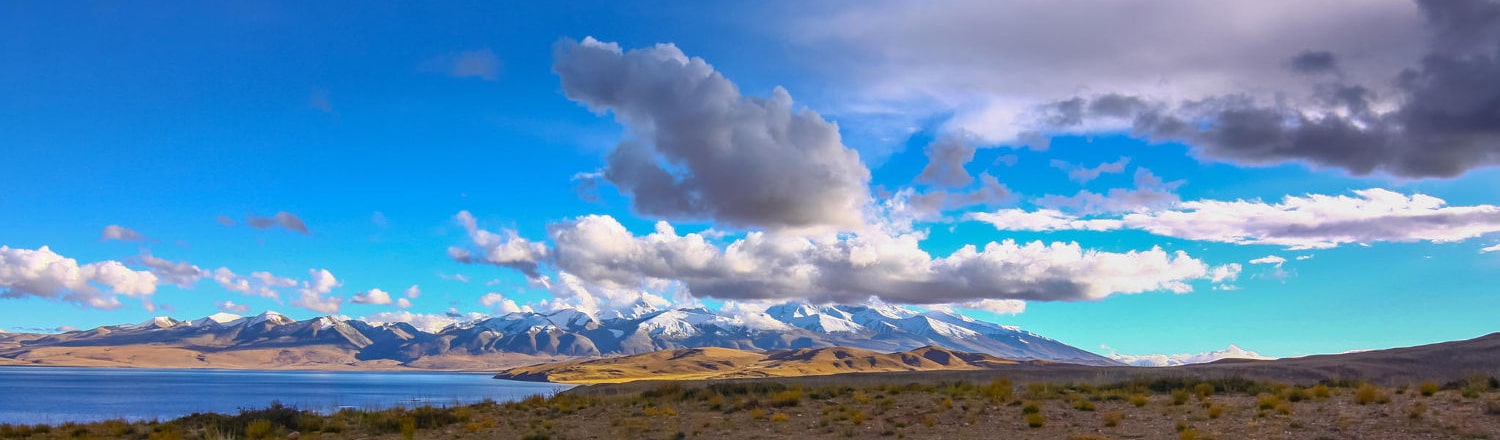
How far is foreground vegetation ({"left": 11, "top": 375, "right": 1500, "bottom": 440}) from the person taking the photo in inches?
872

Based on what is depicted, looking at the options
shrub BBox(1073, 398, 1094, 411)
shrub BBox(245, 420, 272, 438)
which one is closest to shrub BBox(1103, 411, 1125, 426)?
shrub BBox(1073, 398, 1094, 411)

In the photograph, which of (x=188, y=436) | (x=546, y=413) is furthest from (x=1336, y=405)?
(x=188, y=436)

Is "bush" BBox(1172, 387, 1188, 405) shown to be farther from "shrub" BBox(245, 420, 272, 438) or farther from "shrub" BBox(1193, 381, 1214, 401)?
"shrub" BBox(245, 420, 272, 438)

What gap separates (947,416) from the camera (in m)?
27.1

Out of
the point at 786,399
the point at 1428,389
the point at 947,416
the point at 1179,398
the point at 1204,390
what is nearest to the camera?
the point at 1428,389

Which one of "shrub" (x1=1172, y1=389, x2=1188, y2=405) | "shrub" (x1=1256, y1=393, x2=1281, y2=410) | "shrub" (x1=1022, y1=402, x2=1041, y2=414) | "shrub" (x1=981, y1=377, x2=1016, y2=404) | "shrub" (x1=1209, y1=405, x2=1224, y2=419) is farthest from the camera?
"shrub" (x1=981, y1=377, x2=1016, y2=404)

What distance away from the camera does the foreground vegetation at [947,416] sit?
72.6 ft

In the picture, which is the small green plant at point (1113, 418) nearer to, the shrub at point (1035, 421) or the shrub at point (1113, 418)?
the shrub at point (1113, 418)

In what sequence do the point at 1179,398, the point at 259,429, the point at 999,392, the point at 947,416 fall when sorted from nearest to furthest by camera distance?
1. the point at 947,416
2. the point at 259,429
3. the point at 1179,398
4. the point at 999,392

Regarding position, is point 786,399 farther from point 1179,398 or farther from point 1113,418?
point 1179,398

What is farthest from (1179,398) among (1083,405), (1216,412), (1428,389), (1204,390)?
(1428,389)

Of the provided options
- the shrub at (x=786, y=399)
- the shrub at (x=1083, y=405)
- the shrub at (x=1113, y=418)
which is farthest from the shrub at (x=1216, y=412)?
the shrub at (x=786, y=399)

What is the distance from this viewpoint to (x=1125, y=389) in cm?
3503

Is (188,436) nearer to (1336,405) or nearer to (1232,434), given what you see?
(1232,434)
